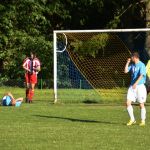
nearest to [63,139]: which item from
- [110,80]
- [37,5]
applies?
[110,80]

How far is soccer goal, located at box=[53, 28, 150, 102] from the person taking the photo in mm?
27861

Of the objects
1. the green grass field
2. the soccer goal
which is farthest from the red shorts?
the green grass field

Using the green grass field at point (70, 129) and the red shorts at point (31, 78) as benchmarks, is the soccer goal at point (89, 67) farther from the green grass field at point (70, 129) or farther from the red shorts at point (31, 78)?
the green grass field at point (70, 129)

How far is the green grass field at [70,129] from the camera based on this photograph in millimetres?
13172

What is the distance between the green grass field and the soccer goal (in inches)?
147

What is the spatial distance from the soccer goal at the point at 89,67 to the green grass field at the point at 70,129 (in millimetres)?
3746

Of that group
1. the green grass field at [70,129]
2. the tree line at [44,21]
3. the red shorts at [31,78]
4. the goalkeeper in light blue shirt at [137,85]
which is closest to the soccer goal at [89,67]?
the red shorts at [31,78]

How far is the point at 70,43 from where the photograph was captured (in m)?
34.2

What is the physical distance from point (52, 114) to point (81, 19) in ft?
87.7

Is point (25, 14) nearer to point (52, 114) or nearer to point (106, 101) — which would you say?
point (106, 101)

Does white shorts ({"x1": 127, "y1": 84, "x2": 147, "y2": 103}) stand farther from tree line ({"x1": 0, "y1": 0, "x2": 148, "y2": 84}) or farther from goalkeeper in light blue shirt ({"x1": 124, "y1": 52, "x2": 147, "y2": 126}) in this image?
tree line ({"x1": 0, "y1": 0, "x2": 148, "y2": 84})

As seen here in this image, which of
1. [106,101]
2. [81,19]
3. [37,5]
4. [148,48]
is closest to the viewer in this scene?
[106,101]

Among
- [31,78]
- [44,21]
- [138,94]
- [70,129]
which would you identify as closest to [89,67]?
[31,78]

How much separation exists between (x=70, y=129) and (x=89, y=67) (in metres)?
16.2
